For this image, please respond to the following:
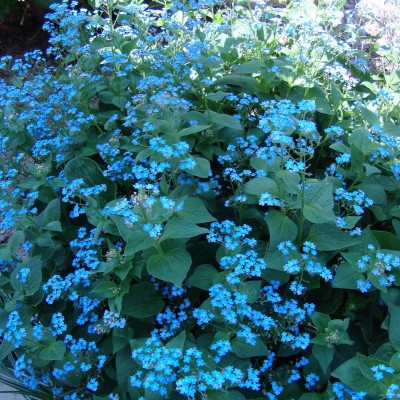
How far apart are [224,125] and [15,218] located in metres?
1.59

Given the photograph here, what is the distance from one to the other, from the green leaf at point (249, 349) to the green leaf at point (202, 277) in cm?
39

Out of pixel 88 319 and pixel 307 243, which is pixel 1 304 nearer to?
pixel 88 319

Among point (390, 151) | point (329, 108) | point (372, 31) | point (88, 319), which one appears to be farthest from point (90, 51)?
point (372, 31)

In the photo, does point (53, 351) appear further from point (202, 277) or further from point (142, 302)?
point (202, 277)

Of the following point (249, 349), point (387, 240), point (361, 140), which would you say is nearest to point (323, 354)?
point (249, 349)

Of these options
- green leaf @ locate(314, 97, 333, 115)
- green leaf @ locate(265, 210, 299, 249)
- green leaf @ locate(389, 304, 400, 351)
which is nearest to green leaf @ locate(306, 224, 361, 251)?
green leaf @ locate(265, 210, 299, 249)

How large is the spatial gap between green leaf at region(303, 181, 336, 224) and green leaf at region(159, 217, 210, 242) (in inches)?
24.7

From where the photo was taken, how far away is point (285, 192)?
2.94 meters

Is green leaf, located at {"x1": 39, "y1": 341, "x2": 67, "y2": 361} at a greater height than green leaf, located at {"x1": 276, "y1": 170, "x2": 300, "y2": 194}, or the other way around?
green leaf, located at {"x1": 276, "y1": 170, "x2": 300, "y2": 194}

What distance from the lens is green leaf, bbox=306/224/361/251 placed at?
2.82 metres

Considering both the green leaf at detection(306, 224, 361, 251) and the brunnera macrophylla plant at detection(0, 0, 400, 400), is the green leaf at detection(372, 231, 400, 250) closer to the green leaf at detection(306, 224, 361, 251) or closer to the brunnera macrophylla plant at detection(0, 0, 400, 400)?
the brunnera macrophylla plant at detection(0, 0, 400, 400)

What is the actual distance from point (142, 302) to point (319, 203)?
124 centimetres

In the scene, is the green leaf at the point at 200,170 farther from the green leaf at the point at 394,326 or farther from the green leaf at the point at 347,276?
the green leaf at the point at 394,326

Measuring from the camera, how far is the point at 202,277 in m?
2.88
